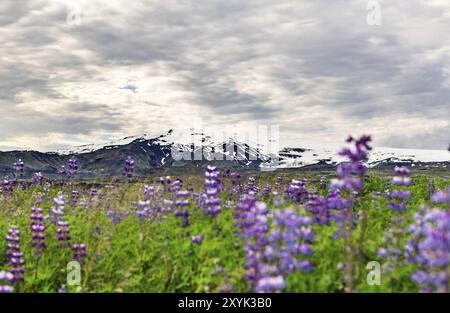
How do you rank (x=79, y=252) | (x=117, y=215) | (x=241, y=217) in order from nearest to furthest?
(x=241, y=217)
(x=79, y=252)
(x=117, y=215)

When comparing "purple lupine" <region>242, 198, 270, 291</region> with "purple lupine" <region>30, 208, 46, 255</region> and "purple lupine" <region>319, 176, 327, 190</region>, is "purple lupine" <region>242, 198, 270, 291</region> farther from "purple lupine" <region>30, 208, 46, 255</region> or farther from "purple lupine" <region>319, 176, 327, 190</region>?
"purple lupine" <region>319, 176, 327, 190</region>

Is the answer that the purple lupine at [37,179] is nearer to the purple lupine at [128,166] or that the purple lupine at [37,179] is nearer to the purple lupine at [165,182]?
the purple lupine at [128,166]

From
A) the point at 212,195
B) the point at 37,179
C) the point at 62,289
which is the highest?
the point at 37,179

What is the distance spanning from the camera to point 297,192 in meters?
10.2

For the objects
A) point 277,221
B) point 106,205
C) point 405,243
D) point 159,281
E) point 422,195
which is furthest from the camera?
point 422,195

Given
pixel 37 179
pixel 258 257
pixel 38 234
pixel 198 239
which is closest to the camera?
pixel 258 257

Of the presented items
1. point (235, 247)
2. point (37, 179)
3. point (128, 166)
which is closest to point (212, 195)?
point (235, 247)

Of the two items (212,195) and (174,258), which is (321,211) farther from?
(174,258)

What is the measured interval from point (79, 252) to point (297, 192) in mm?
4524

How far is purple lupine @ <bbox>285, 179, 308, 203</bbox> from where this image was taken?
995 centimetres

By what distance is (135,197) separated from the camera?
10219mm
